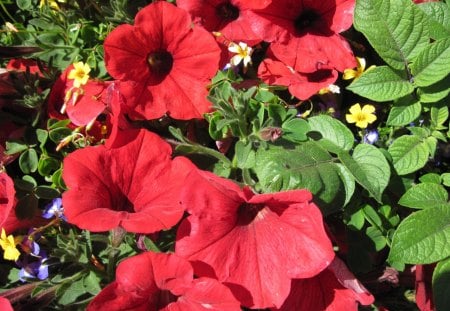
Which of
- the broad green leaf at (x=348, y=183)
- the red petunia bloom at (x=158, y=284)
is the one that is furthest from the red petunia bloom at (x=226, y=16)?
the red petunia bloom at (x=158, y=284)

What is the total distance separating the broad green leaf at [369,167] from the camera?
49.7 inches

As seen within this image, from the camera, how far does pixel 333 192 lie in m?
1.28

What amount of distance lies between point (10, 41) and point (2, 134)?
0.36m

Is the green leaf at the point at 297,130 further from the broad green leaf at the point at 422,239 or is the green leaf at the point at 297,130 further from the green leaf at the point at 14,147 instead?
the green leaf at the point at 14,147

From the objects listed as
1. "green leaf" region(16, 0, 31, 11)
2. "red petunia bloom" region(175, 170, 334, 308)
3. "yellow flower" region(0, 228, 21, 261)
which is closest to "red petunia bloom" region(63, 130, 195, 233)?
Answer: "red petunia bloom" region(175, 170, 334, 308)

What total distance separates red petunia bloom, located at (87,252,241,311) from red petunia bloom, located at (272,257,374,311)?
211mm

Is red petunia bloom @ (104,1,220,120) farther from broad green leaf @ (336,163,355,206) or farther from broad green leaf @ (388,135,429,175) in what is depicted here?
broad green leaf @ (388,135,429,175)

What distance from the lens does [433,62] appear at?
1385mm

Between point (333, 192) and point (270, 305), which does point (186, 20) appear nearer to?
point (333, 192)

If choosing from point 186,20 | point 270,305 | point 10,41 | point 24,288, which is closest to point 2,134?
point 10,41

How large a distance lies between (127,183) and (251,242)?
34 centimetres

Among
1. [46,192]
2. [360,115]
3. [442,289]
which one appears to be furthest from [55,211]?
[442,289]

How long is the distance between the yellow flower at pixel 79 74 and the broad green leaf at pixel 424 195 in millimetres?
919

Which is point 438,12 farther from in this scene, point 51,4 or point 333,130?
point 51,4
